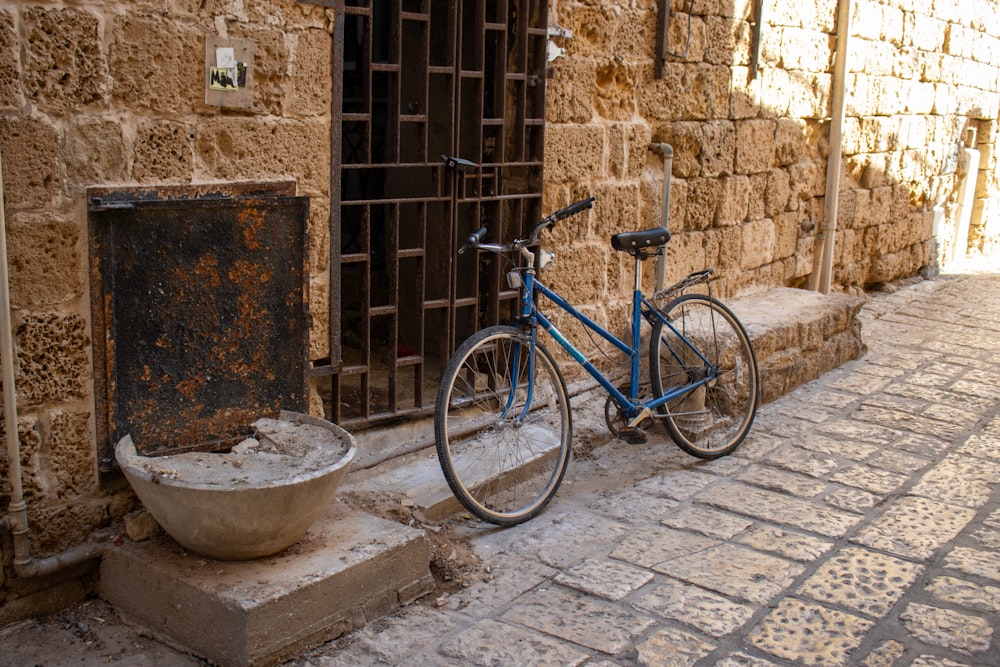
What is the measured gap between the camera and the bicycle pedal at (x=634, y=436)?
16.1 feet

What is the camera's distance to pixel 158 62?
11.1ft

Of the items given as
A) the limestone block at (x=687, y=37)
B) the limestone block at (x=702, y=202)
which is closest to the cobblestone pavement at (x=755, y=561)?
the limestone block at (x=702, y=202)

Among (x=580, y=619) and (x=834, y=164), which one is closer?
(x=580, y=619)

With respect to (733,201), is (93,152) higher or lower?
higher

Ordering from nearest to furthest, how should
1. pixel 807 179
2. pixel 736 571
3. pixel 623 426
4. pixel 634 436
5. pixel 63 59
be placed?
pixel 63 59, pixel 736 571, pixel 623 426, pixel 634 436, pixel 807 179

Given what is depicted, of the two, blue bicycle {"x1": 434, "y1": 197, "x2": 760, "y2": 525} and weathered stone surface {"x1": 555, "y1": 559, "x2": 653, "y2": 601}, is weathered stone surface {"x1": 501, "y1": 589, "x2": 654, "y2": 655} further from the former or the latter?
blue bicycle {"x1": 434, "y1": 197, "x2": 760, "y2": 525}

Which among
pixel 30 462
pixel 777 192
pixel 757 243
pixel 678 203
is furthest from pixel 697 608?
pixel 777 192

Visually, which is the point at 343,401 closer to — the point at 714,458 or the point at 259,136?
the point at 259,136

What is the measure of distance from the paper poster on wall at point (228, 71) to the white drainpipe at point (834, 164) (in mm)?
5615

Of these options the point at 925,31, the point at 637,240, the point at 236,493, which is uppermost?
the point at 925,31

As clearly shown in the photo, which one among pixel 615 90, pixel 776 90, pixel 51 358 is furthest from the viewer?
pixel 776 90

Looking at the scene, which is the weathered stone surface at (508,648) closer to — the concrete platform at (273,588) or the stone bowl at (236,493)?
the concrete platform at (273,588)

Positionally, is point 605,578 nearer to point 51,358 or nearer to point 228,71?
point 51,358

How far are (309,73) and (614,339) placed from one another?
175 centimetres
